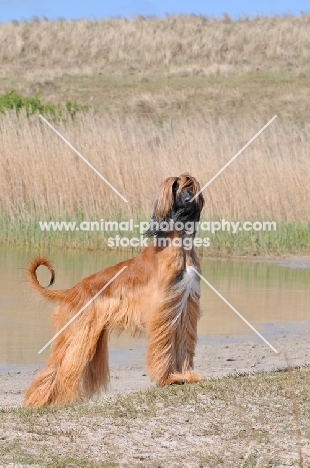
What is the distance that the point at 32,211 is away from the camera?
15.3 metres

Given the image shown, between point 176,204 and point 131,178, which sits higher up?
point 131,178

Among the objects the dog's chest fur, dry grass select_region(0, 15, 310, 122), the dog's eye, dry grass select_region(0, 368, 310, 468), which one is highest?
dry grass select_region(0, 15, 310, 122)

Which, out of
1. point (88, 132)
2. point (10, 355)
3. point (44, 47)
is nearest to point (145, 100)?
point (44, 47)

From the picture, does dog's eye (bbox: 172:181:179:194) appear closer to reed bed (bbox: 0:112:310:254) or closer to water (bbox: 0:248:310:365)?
water (bbox: 0:248:310:365)

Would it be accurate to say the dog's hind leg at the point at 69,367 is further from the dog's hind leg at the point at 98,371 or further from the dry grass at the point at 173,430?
the dry grass at the point at 173,430

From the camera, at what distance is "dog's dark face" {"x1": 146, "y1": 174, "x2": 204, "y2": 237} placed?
6.46 meters

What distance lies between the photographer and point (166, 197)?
646 centimetres

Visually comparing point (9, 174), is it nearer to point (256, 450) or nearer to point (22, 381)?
point (22, 381)

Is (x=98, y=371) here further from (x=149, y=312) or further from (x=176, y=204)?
(x=176, y=204)

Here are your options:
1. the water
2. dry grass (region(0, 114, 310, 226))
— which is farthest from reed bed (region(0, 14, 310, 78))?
the water

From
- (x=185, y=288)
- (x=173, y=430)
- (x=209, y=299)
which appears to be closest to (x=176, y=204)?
(x=185, y=288)

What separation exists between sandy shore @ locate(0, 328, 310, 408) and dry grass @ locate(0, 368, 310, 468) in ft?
3.97

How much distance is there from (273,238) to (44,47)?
2701cm

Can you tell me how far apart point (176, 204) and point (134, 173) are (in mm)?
8716
